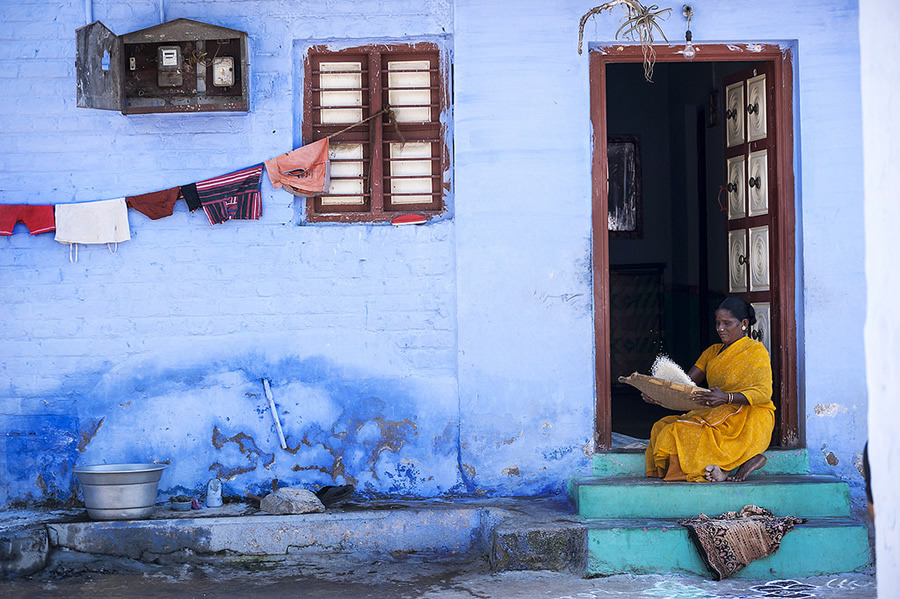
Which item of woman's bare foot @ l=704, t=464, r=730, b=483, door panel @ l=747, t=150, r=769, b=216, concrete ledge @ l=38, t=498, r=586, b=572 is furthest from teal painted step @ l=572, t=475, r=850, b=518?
door panel @ l=747, t=150, r=769, b=216

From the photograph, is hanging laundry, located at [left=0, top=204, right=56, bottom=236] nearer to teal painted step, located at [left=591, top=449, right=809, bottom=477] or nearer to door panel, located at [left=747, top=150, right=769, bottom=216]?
teal painted step, located at [left=591, top=449, right=809, bottom=477]

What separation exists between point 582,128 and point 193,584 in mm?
3483

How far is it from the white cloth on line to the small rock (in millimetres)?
1826

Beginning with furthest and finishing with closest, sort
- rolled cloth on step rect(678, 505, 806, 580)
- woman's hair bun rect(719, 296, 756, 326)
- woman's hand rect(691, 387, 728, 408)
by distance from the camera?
woman's hair bun rect(719, 296, 756, 326) < woman's hand rect(691, 387, 728, 408) < rolled cloth on step rect(678, 505, 806, 580)

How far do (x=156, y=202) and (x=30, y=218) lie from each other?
77cm

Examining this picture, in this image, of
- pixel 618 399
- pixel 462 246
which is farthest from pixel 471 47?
pixel 618 399

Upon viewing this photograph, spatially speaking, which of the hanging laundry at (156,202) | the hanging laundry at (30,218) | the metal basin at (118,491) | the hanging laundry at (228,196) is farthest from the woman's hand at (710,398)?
the hanging laundry at (30,218)

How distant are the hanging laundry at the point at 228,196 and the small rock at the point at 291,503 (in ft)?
5.54

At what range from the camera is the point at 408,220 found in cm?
630

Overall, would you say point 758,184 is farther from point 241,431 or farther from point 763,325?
point 241,431

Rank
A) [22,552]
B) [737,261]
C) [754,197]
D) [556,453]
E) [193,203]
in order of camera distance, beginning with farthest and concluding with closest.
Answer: [737,261]
[754,197]
[556,453]
[193,203]
[22,552]

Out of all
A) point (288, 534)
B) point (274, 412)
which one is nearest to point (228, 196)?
point (274, 412)

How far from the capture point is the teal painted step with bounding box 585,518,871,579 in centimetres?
549

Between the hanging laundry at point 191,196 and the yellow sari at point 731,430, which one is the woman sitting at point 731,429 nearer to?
the yellow sari at point 731,430
